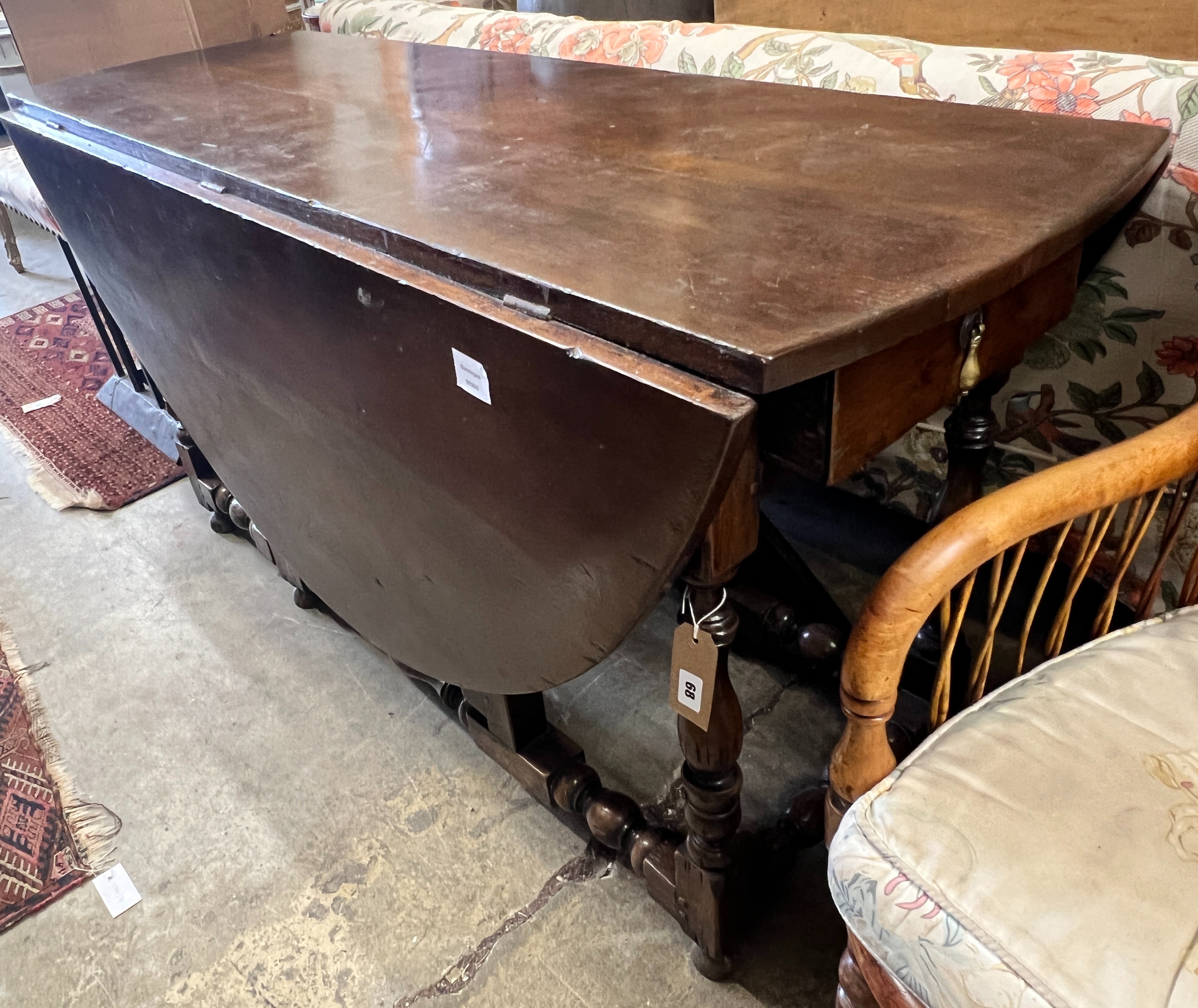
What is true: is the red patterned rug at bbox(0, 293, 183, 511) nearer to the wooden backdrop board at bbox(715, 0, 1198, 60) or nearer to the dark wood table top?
the dark wood table top

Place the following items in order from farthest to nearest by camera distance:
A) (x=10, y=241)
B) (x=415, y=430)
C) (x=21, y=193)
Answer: (x=10, y=241) → (x=21, y=193) → (x=415, y=430)

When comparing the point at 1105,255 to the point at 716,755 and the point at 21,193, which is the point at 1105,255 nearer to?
the point at 716,755

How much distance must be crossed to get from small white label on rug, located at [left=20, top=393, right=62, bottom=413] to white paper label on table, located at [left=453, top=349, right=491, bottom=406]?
2.10m

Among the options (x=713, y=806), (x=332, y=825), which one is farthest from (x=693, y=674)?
(x=332, y=825)

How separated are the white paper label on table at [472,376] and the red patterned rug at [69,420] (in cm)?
153

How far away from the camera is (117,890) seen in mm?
1145

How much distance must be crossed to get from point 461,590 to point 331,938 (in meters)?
0.51

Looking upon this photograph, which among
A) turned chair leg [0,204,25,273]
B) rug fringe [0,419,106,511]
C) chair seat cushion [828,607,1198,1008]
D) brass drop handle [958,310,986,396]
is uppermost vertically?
brass drop handle [958,310,986,396]

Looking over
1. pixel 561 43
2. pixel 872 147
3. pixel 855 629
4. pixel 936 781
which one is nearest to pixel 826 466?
pixel 855 629

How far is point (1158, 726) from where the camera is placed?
0.66 metres

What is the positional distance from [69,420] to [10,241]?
131cm

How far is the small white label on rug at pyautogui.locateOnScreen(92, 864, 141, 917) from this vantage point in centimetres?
113

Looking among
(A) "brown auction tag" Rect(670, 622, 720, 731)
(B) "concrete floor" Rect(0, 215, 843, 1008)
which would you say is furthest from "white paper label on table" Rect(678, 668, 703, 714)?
(B) "concrete floor" Rect(0, 215, 843, 1008)

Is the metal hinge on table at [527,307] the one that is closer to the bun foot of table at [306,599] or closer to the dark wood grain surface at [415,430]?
the dark wood grain surface at [415,430]
